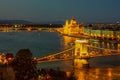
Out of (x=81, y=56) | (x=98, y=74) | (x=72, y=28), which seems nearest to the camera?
(x=98, y=74)

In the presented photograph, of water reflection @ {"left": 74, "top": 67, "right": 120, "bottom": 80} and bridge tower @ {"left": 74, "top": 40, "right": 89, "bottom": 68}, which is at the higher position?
bridge tower @ {"left": 74, "top": 40, "right": 89, "bottom": 68}

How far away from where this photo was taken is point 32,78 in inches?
220

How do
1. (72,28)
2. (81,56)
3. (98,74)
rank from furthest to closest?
(72,28)
(81,56)
(98,74)

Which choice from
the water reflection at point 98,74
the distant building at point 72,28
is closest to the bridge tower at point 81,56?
the water reflection at point 98,74

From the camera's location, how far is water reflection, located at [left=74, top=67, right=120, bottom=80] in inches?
430

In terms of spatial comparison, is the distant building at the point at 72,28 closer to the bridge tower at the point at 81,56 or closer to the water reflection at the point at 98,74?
the bridge tower at the point at 81,56

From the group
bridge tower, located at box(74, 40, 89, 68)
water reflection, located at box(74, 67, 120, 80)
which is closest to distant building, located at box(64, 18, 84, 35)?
bridge tower, located at box(74, 40, 89, 68)

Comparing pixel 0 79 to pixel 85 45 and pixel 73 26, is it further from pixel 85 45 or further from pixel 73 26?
pixel 73 26

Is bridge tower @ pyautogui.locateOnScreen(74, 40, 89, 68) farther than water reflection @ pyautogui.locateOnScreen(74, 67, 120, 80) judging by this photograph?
Yes

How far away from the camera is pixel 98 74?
38.4ft

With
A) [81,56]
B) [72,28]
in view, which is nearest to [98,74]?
[81,56]

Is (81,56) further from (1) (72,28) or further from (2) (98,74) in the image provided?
(1) (72,28)

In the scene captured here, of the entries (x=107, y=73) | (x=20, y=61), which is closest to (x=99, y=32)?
(x=107, y=73)

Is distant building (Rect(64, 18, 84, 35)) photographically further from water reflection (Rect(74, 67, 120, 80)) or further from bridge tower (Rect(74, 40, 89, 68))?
water reflection (Rect(74, 67, 120, 80))
